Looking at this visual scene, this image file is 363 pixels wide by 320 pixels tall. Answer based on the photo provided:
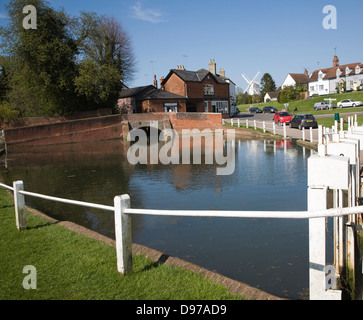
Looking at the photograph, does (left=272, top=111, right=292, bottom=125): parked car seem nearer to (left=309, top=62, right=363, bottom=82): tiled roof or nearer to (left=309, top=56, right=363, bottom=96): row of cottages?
(left=309, top=56, right=363, bottom=96): row of cottages

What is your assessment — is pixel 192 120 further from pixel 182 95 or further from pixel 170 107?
pixel 182 95

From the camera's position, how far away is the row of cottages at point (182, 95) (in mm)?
52531

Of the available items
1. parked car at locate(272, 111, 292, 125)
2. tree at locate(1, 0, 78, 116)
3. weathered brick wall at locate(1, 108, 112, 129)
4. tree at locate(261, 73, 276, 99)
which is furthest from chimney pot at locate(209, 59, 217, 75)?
tree at locate(261, 73, 276, 99)

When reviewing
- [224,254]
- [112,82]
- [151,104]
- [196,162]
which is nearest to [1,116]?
[112,82]

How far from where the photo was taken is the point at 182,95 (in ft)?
178

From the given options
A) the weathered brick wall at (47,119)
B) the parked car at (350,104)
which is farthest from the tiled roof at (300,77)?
the weathered brick wall at (47,119)

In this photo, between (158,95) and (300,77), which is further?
(300,77)

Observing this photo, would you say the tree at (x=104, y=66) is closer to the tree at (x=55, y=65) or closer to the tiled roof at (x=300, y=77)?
the tree at (x=55, y=65)

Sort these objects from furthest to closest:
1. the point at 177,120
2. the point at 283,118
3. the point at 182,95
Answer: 1. the point at 182,95
2. the point at 177,120
3. the point at 283,118

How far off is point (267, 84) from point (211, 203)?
11742cm

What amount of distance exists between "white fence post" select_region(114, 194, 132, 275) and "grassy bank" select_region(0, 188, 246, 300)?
0.15m

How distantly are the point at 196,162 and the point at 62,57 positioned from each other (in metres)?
A: 27.8

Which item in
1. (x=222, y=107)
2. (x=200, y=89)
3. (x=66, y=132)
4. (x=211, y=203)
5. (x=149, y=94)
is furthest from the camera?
(x=222, y=107)

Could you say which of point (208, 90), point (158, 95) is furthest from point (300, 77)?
point (158, 95)
